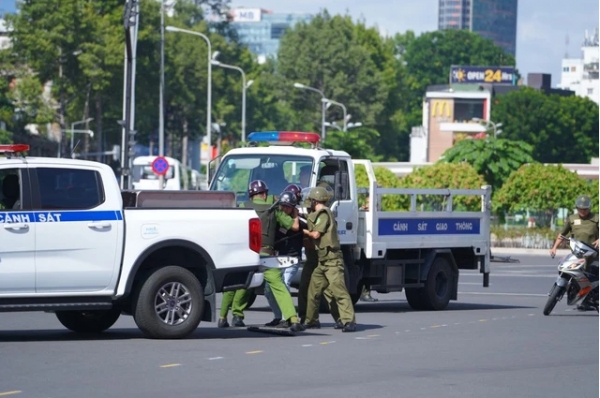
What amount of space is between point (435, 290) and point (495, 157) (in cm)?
3776

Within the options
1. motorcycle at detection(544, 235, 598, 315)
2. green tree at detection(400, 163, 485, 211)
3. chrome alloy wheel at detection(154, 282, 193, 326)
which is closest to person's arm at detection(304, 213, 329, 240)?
chrome alloy wheel at detection(154, 282, 193, 326)

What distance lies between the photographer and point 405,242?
64.7ft

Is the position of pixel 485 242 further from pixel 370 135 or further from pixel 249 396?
pixel 370 135

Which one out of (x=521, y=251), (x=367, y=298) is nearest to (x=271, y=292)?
(x=367, y=298)

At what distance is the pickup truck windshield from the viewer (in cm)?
1900

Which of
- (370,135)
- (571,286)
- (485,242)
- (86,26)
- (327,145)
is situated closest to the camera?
(571,286)

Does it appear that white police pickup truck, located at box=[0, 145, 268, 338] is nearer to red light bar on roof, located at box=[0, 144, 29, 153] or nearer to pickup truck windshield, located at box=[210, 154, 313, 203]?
red light bar on roof, located at box=[0, 144, 29, 153]

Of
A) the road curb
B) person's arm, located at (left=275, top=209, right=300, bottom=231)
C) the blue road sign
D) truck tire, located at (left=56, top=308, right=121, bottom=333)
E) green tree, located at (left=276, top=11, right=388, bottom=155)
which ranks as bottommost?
the road curb

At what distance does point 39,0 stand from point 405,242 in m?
58.3

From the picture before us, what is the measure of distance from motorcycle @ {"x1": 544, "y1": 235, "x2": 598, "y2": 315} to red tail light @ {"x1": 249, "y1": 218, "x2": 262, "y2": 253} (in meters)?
5.64

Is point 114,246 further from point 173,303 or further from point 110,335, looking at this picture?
point 110,335

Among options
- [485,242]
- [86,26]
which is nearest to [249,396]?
[485,242]

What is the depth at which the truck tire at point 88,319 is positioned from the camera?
1527 cm

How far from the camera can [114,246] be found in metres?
14.0
